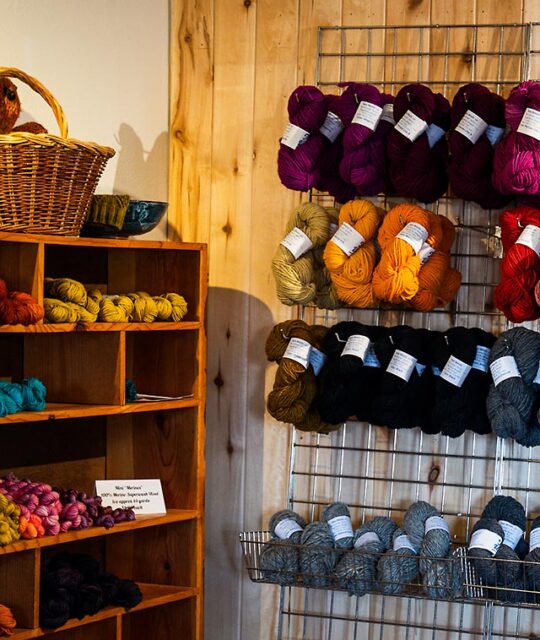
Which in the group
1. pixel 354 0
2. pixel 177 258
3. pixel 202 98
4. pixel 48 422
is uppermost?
pixel 354 0

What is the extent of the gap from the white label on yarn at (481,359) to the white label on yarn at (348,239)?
37 centimetres

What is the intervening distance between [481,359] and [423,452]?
1.17ft

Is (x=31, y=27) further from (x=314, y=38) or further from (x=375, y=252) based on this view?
(x=375, y=252)

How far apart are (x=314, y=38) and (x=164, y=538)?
1342 mm

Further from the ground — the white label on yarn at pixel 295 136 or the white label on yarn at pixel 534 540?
the white label on yarn at pixel 295 136

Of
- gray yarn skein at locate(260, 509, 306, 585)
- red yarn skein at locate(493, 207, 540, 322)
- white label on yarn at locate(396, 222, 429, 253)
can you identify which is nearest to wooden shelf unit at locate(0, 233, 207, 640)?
gray yarn skein at locate(260, 509, 306, 585)

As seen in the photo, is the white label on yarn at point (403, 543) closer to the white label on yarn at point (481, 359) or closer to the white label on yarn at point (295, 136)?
the white label on yarn at point (481, 359)

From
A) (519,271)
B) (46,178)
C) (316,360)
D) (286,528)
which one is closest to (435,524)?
(286,528)

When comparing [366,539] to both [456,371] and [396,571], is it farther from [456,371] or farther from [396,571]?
[456,371]

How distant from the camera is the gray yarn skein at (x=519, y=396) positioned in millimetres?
2370

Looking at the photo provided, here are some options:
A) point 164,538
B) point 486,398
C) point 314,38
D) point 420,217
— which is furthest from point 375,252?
point 164,538

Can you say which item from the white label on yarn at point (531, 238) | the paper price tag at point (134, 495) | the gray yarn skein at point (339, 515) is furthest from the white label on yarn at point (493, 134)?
the paper price tag at point (134, 495)

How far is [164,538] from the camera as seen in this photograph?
2.59 m

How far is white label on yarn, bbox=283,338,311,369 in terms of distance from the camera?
2.53 metres
